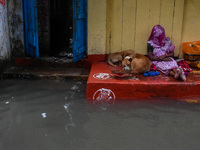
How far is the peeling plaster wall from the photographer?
19.2 feet

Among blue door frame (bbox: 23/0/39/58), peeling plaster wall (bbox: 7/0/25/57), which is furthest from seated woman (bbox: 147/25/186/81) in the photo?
peeling plaster wall (bbox: 7/0/25/57)

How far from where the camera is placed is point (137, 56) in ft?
16.6

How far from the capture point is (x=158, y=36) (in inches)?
206

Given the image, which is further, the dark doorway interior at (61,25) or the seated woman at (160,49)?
the dark doorway interior at (61,25)

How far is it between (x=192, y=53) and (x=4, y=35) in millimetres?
4272

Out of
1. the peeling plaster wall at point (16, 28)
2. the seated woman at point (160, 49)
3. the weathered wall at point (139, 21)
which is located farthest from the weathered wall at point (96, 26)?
the peeling plaster wall at point (16, 28)

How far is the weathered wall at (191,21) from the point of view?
17.9ft

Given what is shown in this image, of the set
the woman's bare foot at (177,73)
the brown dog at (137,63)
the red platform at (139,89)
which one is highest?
the brown dog at (137,63)

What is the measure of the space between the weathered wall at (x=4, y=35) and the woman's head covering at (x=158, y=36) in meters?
3.32

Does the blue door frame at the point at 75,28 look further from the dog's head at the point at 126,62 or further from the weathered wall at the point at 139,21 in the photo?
the dog's head at the point at 126,62

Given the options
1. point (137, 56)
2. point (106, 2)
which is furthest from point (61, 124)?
point (106, 2)

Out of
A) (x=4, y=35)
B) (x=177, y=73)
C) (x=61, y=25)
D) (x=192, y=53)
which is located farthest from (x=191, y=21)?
(x=61, y=25)

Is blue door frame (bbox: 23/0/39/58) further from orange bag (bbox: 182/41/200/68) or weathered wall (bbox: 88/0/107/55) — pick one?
orange bag (bbox: 182/41/200/68)

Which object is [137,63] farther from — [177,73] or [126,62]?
[177,73]
